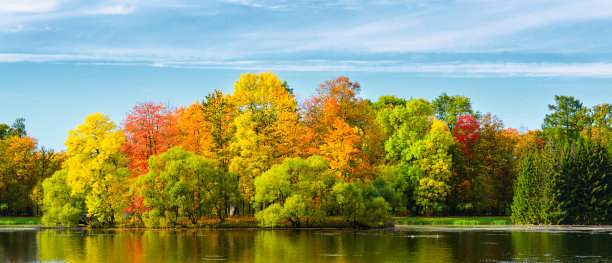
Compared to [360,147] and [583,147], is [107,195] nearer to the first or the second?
[360,147]

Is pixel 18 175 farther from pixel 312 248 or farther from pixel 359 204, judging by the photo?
pixel 312 248

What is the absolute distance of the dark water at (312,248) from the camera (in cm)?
3809

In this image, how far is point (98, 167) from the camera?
73.9m

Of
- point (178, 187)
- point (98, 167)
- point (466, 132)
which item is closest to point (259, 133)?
A: point (178, 187)

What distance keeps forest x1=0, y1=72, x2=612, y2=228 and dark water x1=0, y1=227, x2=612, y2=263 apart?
12.4m

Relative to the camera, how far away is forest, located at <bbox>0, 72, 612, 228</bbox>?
68.9m

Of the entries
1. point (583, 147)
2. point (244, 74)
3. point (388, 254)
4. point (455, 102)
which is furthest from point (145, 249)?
point (455, 102)

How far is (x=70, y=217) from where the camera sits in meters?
76.2

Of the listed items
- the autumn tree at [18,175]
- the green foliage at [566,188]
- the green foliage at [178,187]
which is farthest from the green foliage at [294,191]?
the autumn tree at [18,175]

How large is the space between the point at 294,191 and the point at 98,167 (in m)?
25.9

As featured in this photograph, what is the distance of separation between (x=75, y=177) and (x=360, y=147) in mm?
37624

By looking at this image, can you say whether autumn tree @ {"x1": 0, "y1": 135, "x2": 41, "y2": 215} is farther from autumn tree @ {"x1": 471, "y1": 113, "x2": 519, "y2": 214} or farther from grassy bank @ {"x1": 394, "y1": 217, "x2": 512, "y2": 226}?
autumn tree @ {"x1": 471, "y1": 113, "x2": 519, "y2": 214}

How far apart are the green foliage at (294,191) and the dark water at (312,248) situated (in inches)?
389

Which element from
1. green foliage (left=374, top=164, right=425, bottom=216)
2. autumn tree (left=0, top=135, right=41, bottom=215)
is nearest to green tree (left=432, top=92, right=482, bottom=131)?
green foliage (left=374, top=164, right=425, bottom=216)
